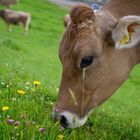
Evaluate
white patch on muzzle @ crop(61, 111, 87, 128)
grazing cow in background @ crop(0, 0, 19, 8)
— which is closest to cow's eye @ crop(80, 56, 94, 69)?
white patch on muzzle @ crop(61, 111, 87, 128)

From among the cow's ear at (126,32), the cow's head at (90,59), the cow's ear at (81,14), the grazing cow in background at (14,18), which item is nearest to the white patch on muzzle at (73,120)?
the cow's head at (90,59)

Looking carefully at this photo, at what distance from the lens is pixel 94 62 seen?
5.54 m

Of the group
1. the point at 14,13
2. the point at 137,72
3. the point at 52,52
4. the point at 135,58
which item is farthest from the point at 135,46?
the point at 14,13

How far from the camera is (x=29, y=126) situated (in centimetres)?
389

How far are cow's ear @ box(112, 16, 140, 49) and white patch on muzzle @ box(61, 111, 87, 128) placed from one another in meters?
1.07

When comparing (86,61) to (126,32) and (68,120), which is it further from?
(68,120)

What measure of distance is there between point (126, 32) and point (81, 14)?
60 centimetres

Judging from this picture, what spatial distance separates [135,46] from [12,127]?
267cm

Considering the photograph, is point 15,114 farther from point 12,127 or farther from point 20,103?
point 12,127

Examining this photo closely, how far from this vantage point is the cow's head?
5305 mm

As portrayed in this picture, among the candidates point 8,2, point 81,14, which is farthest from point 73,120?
point 8,2

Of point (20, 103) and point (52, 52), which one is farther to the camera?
point (52, 52)

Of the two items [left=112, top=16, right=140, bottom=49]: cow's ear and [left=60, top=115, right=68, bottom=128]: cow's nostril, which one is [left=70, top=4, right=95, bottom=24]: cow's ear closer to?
[left=112, top=16, right=140, bottom=49]: cow's ear

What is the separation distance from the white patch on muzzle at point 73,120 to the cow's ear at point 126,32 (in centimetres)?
107
